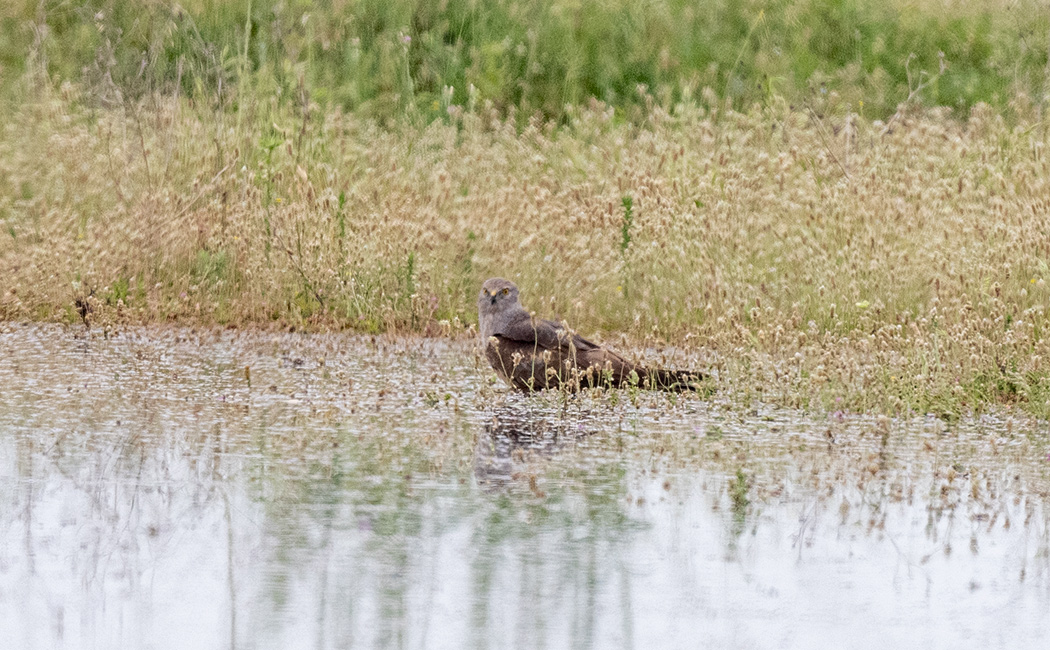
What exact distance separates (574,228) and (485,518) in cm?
439

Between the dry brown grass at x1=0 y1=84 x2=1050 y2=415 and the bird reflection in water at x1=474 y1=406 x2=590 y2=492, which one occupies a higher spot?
the dry brown grass at x1=0 y1=84 x2=1050 y2=415

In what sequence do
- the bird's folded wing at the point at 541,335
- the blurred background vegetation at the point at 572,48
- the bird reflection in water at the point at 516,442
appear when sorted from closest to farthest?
1. the bird reflection in water at the point at 516,442
2. the bird's folded wing at the point at 541,335
3. the blurred background vegetation at the point at 572,48

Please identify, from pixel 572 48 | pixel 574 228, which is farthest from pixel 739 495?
pixel 572 48

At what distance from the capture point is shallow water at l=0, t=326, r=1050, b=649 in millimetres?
3920

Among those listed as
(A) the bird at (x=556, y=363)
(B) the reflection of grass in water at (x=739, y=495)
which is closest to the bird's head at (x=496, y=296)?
(A) the bird at (x=556, y=363)

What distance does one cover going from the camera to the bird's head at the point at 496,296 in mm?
7469

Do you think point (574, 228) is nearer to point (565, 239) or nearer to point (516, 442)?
point (565, 239)

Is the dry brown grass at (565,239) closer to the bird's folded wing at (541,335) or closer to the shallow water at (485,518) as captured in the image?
the bird's folded wing at (541,335)

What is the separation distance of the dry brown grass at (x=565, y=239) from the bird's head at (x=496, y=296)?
21 centimetres

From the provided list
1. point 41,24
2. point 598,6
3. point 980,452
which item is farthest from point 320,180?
point 598,6

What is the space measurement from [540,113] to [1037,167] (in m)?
4.28

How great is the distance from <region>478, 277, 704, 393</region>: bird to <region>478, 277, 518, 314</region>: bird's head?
0.17 m

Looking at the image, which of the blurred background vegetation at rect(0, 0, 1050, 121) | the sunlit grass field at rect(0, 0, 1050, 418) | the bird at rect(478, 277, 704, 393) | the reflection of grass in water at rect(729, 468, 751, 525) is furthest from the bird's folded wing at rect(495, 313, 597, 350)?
the blurred background vegetation at rect(0, 0, 1050, 121)

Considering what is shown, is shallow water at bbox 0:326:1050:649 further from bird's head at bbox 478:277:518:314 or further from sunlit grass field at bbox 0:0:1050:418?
sunlit grass field at bbox 0:0:1050:418
